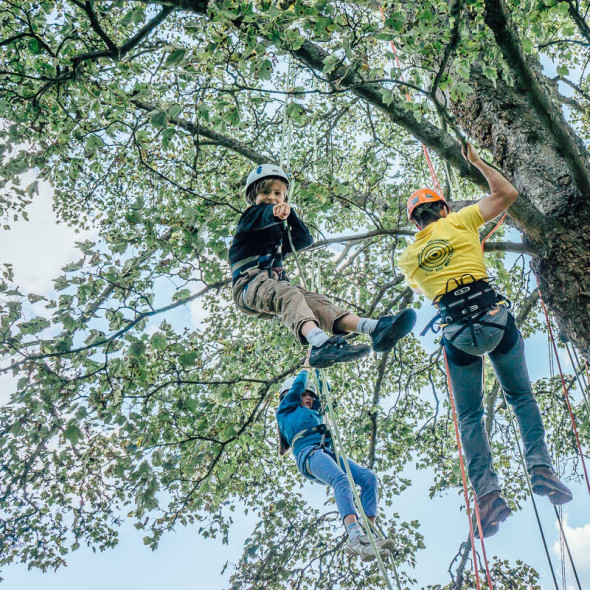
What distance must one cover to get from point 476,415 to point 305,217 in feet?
7.14

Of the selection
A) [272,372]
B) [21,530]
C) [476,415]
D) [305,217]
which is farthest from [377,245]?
[21,530]

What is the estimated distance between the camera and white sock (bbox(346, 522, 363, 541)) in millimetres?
3677

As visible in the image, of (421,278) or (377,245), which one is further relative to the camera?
(377,245)

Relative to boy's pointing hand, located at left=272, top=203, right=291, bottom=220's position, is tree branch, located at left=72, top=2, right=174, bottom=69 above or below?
above

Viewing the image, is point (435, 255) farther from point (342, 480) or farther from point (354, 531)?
point (354, 531)

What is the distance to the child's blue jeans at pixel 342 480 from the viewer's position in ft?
13.0

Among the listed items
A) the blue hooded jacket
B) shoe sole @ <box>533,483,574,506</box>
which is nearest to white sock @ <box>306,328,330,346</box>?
shoe sole @ <box>533,483,574,506</box>

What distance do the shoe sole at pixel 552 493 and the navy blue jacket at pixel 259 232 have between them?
7.42ft

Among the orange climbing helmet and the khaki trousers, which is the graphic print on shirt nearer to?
the orange climbing helmet

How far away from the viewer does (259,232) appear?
3.55 meters

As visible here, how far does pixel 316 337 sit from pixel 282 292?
1.77ft

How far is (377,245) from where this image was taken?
299 inches

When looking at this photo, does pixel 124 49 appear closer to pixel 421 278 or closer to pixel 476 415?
pixel 421 278

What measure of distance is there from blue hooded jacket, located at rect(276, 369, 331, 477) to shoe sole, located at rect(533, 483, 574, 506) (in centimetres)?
207
